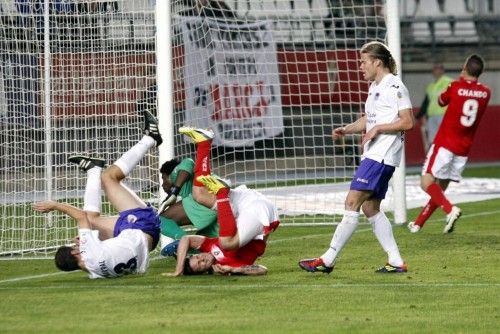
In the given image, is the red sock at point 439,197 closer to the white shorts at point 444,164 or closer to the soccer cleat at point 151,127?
the white shorts at point 444,164

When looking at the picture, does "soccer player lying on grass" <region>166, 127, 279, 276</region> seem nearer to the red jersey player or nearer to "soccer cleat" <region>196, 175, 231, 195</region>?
"soccer cleat" <region>196, 175, 231, 195</region>

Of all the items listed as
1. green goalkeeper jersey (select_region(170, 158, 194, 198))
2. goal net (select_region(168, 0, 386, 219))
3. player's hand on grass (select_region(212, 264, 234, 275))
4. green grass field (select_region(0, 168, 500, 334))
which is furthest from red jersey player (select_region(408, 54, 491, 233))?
player's hand on grass (select_region(212, 264, 234, 275))

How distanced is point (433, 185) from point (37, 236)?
4.17m

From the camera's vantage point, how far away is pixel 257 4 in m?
21.3

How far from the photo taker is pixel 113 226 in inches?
477

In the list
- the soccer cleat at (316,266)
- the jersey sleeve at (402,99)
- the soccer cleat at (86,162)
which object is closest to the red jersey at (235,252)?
the soccer cleat at (316,266)

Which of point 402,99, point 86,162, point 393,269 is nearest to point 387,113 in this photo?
point 402,99

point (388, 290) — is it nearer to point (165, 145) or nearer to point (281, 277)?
point (281, 277)

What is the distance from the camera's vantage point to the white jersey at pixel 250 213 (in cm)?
1176

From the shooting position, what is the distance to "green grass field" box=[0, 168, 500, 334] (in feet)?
29.7

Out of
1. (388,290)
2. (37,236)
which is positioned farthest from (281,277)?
(37,236)

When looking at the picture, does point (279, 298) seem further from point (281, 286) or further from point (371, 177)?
point (371, 177)

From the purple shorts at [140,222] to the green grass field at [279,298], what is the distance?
0.35 metres

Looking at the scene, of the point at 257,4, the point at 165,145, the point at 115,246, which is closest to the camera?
the point at 115,246
